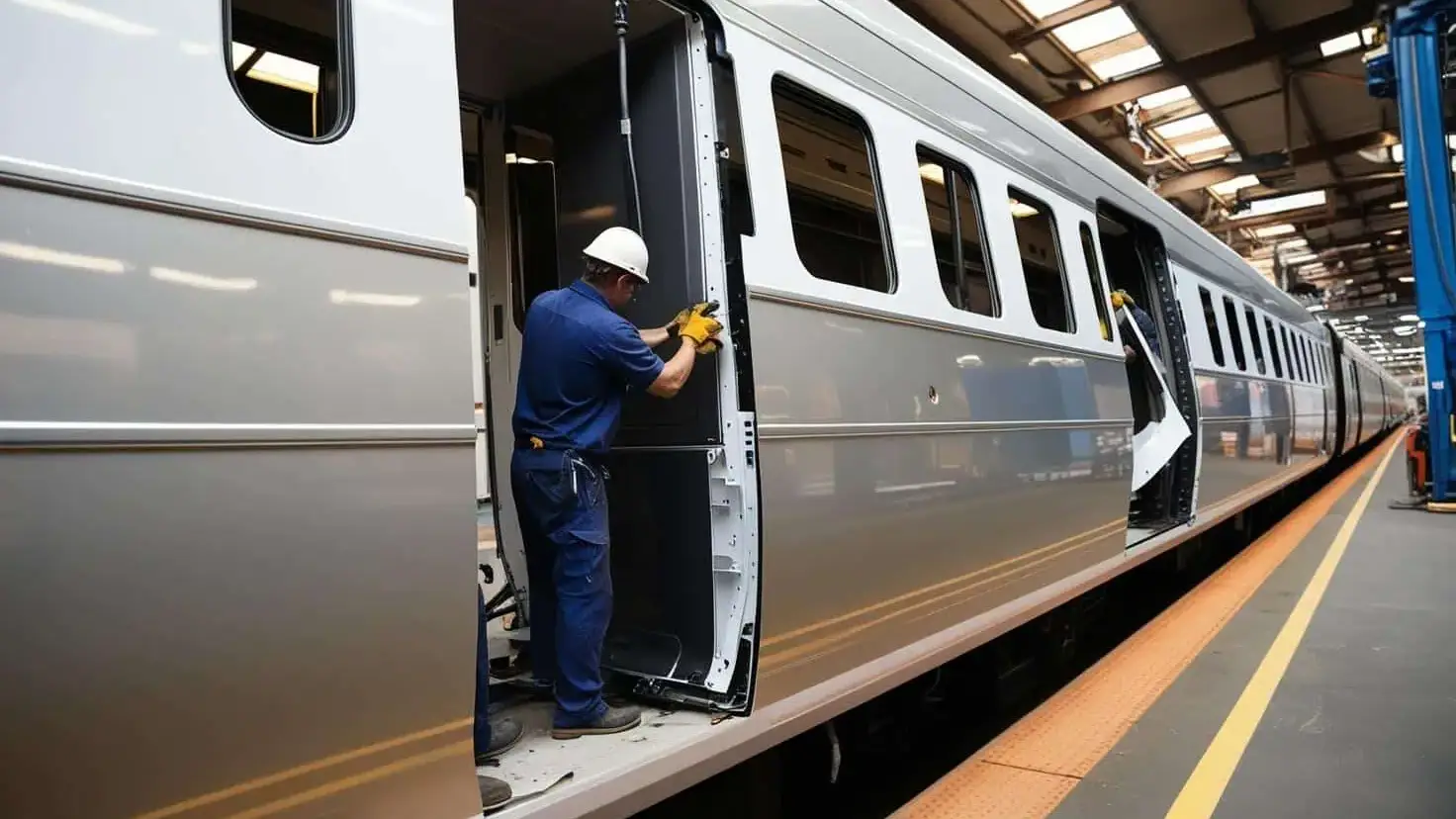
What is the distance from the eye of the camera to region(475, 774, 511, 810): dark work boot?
2090 mm

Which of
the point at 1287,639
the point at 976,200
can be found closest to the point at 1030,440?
the point at 976,200

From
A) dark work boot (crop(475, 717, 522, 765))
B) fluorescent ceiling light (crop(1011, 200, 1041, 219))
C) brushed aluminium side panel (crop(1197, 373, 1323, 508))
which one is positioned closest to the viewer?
dark work boot (crop(475, 717, 522, 765))

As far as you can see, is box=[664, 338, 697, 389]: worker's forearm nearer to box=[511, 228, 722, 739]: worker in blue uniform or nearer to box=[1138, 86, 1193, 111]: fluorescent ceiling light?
box=[511, 228, 722, 739]: worker in blue uniform

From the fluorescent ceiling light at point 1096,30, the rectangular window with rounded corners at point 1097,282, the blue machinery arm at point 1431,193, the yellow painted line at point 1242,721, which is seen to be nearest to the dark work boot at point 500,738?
the yellow painted line at point 1242,721

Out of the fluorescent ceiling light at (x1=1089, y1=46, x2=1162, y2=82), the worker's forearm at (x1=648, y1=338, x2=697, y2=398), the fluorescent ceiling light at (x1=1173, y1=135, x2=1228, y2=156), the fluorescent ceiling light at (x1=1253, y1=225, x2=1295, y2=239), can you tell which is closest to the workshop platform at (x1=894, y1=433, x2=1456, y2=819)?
the worker's forearm at (x1=648, y1=338, x2=697, y2=398)

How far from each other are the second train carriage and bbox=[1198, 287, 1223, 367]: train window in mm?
2655

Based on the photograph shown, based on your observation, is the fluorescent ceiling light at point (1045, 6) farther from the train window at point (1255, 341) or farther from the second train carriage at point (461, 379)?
the second train carriage at point (461, 379)

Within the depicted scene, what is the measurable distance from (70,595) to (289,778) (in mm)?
510

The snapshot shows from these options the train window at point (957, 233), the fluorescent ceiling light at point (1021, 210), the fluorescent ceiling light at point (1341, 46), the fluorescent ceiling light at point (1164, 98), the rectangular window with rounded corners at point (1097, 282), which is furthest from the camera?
the fluorescent ceiling light at point (1164, 98)

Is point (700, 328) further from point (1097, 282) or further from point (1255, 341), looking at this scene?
point (1255, 341)

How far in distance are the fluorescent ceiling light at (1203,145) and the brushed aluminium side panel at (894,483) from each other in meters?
11.3

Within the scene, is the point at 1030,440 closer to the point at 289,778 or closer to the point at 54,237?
the point at 289,778

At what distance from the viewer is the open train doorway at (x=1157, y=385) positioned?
645 cm

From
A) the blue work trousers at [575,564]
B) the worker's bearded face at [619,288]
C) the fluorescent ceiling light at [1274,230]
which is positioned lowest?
the blue work trousers at [575,564]
